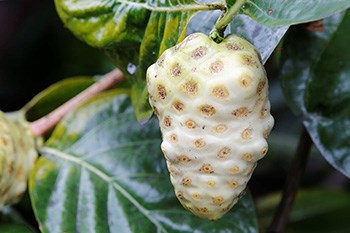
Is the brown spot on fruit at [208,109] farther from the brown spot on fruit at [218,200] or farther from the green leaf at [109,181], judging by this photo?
the green leaf at [109,181]

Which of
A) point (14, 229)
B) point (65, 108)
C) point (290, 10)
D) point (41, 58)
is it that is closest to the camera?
point (290, 10)

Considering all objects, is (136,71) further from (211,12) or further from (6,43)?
(6,43)

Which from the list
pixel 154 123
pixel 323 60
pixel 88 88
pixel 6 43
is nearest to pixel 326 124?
pixel 323 60

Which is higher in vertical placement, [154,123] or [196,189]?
[196,189]

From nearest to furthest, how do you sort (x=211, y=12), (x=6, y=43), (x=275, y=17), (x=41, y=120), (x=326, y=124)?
(x=275, y=17), (x=211, y=12), (x=326, y=124), (x=41, y=120), (x=6, y=43)

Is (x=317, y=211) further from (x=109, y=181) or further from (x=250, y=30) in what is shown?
(x=250, y=30)

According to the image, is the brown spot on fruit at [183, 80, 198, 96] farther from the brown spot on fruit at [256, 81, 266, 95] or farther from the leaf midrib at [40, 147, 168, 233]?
the leaf midrib at [40, 147, 168, 233]

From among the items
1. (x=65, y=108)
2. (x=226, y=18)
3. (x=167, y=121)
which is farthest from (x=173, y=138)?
(x=65, y=108)
